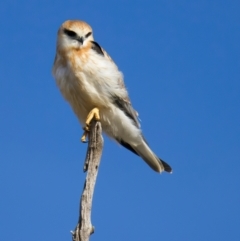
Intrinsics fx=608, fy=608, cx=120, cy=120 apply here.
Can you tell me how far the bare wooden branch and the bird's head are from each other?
1.10 m

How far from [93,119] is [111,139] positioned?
750 mm

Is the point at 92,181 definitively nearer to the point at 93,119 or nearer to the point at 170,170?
the point at 93,119

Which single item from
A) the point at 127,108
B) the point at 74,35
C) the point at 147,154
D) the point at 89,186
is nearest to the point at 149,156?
the point at 147,154

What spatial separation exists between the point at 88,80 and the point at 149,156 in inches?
56.4

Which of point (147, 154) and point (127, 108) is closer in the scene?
point (127, 108)

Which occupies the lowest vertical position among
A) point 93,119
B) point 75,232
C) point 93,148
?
point 75,232

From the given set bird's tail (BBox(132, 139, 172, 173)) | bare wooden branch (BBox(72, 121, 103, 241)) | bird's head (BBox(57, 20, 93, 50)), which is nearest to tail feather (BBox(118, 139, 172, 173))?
bird's tail (BBox(132, 139, 172, 173))

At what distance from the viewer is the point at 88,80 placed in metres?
5.79

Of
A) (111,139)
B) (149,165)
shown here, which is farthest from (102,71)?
(149,165)

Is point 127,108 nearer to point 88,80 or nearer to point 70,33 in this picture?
point 88,80

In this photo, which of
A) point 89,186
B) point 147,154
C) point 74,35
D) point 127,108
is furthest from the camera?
point 147,154

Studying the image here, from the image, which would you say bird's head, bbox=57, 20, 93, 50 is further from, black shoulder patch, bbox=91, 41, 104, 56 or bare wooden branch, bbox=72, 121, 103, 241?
bare wooden branch, bbox=72, 121, 103, 241

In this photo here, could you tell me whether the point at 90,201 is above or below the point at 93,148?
below

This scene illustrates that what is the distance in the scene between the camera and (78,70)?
5.78 meters
